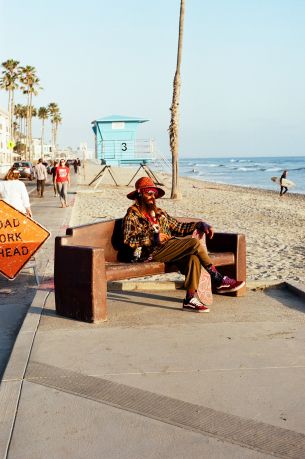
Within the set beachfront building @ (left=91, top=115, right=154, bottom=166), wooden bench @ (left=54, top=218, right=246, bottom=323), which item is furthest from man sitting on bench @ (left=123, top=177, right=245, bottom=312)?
beachfront building @ (left=91, top=115, right=154, bottom=166)

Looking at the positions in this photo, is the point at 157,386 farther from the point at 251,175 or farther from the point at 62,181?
the point at 251,175

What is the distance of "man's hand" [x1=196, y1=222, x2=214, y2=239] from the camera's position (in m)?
6.60

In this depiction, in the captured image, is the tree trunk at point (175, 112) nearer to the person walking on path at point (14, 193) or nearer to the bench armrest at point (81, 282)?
the person walking on path at point (14, 193)

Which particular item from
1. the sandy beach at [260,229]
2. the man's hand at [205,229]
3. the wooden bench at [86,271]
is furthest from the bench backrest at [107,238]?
the sandy beach at [260,229]

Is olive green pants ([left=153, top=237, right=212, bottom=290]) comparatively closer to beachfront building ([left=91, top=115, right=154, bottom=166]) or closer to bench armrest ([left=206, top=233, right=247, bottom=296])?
bench armrest ([left=206, top=233, right=247, bottom=296])

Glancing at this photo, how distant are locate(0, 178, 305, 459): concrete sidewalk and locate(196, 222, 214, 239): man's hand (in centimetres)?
86

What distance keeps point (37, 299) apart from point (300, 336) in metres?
2.84

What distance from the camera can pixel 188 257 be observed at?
244 inches

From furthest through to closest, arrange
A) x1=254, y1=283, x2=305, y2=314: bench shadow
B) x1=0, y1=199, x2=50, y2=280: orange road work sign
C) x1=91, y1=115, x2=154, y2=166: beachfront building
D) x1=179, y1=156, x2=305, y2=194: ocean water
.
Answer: x1=179, y1=156, x2=305, y2=194: ocean water
x1=91, y1=115, x2=154, y2=166: beachfront building
x1=0, y1=199, x2=50, y2=280: orange road work sign
x1=254, y1=283, x2=305, y2=314: bench shadow

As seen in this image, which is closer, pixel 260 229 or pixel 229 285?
pixel 229 285

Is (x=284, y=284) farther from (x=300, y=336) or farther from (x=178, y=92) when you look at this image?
(x=178, y=92)

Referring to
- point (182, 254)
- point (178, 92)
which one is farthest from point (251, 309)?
point (178, 92)

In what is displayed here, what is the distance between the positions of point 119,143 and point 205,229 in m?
26.6

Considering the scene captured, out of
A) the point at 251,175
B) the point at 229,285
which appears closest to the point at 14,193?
the point at 229,285
